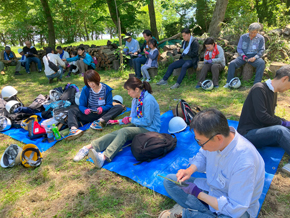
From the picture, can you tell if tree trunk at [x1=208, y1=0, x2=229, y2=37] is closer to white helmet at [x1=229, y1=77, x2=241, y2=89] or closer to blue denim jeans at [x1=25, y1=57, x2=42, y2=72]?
white helmet at [x1=229, y1=77, x2=241, y2=89]

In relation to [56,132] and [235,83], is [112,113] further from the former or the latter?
[235,83]

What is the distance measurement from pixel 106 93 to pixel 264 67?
4466 mm

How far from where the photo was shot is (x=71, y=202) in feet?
8.11

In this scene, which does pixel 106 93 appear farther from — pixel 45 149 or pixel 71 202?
pixel 71 202

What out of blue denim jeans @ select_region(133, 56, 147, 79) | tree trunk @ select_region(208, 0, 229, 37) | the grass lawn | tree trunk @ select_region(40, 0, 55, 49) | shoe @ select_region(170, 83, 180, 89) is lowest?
the grass lawn

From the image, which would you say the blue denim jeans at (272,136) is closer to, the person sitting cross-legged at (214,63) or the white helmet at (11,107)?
the person sitting cross-legged at (214,63)

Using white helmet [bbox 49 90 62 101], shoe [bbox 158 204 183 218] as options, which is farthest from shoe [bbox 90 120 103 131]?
shoe [bbox 158 204 183 218]

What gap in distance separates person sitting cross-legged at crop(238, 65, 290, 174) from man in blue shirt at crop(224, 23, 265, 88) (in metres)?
3.25

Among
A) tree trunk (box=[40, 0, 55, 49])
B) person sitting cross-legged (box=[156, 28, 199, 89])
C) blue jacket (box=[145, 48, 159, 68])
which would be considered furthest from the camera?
tree trunk (box=[40, 0, 55, 49])

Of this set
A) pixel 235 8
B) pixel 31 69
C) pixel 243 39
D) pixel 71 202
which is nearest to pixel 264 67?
pixel 243 39

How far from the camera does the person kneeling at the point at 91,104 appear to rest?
4.15 meters

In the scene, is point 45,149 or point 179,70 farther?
point 179,70

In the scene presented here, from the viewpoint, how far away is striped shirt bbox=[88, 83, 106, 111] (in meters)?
4.33

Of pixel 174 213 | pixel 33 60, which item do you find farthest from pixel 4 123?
pixel 33 60
